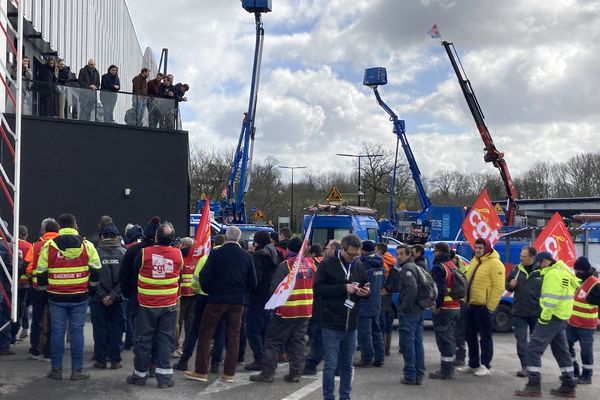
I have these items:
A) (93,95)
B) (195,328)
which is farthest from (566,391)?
(93,95)

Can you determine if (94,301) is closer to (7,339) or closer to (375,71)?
(7,339)

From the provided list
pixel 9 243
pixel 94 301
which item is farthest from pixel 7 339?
A: pixel 9 243

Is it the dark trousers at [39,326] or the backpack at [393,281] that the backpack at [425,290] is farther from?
the dark trousers at [39,326]

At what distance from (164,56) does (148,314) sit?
650 inches

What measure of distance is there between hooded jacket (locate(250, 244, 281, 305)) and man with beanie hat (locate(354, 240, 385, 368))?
4.35 ft

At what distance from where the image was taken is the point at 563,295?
8.29 metres

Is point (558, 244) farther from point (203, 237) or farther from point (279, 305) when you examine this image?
point (203, 237)

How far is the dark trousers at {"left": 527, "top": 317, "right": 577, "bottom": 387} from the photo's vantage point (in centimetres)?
833

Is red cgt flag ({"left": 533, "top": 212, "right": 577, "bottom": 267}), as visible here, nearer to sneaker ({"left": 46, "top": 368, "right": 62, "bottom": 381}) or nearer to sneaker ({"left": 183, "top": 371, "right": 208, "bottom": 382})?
sneaker ({"left": 183, "top": 371, "right": 208, "bottom": 382})

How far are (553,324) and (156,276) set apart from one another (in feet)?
15.9

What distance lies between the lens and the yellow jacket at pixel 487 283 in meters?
9.37

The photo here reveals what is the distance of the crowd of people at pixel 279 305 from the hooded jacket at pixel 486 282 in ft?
0.05

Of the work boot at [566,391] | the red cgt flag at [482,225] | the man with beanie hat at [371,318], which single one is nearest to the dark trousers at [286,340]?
the man with beanie hat at [371,318]

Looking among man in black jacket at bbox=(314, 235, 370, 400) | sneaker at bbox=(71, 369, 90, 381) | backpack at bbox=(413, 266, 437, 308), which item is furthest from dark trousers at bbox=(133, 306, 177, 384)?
backpack at bbox=(413, 266, 437, 308)
